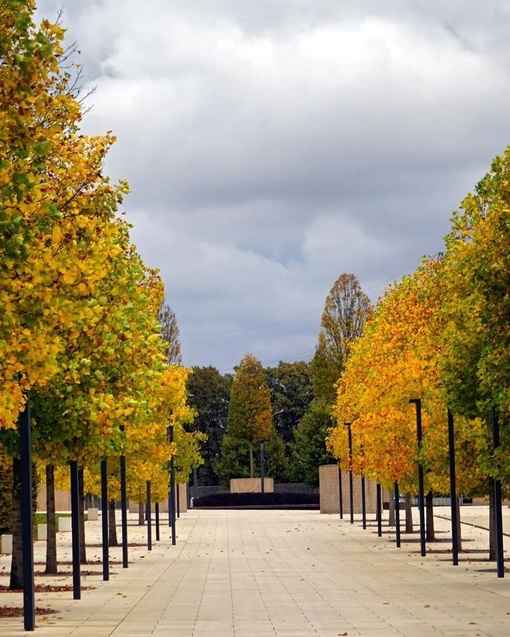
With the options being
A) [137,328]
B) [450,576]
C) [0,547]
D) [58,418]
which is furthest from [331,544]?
[58,418]

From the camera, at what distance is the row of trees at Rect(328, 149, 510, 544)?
22859mm

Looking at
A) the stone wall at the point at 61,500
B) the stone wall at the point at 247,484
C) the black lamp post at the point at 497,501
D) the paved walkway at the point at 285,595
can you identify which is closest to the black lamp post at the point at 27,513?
the paved walkway at the point at 285,595

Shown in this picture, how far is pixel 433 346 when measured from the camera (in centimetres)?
4106

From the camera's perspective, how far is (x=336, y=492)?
84000 mm

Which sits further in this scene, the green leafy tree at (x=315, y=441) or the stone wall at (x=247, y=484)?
the stone wall at (x=247, y=484)

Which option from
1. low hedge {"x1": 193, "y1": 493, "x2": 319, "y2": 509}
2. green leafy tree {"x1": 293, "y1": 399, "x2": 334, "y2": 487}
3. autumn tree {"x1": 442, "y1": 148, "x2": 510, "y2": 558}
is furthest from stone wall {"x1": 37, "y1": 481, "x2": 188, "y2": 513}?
autumn tree {"x1": 442, "y1": 148, "x2": 510, "y2": 558}

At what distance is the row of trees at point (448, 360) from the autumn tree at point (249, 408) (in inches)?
2453

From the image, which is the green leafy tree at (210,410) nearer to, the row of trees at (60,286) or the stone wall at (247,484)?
the stone wall at (247,484)

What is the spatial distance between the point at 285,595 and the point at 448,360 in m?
6.34

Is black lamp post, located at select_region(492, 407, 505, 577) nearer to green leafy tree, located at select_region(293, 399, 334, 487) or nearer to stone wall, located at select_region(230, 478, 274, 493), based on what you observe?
green leafy tree, located at select_region(293, 399, 334, 487)

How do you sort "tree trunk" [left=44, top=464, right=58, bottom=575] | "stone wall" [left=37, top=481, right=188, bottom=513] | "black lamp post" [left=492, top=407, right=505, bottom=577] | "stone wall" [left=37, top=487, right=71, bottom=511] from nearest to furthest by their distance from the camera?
1. "black lamp post" [left=492, top=407, right=505, bottom=577]
2. "tree trunk" [left=44, top=464, right=58, bottom=575]
3. "stone wall" [left=37, top=481, right=188, bottom=513]
4. "stone wall" [left=37, top=487, right=71, bottom=511]

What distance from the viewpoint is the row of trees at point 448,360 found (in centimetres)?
2286

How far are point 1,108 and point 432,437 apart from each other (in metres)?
23.9

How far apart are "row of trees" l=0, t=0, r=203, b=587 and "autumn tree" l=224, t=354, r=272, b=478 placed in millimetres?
81104
